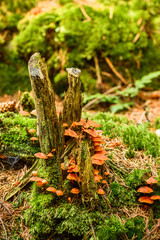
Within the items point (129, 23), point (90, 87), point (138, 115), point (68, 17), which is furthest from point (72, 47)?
point (138, 115)

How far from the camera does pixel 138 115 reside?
6031mm

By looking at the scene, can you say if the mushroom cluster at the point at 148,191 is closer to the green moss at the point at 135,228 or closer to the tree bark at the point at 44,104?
the green moss at the point at 135,228

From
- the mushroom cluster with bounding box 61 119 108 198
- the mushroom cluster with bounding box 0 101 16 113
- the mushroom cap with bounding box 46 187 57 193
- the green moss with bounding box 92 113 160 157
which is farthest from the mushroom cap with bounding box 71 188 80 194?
the mushroom cluster with bounding box 0 101 16 113

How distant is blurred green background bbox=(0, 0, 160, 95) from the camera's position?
7.12m

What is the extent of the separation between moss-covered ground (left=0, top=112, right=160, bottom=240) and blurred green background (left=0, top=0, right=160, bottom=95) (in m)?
4.08

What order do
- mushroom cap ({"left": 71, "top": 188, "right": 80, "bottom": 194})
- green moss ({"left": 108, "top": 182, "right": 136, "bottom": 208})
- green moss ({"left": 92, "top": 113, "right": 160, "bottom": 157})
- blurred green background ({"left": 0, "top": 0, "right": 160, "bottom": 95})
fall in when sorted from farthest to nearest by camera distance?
1. blurred green background ({"left": 0, "top": 0, "right": 160, "bottom": 95})
2. green moss ({"left": 92, "top": 113, "right": 160, "bottom": 157})
3. green moss ({"left": 108, "top": 182, "right": 136, "bottom": 208})
4. mushroom cap ({"left": 71, "top": 188, "right": 80, "bottom": 194})

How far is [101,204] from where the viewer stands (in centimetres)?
275

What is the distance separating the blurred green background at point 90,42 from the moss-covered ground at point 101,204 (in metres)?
4.08

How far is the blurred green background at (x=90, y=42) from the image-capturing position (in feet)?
23.4

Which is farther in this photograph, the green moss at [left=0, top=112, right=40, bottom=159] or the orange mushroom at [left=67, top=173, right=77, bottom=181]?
the green moss at [left=0, top=112, right=40, bottom=159]

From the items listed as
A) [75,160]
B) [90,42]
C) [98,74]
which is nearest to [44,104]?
[75,160]

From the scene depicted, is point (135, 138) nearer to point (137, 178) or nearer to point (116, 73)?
point (137, 178)

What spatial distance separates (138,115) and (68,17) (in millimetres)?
4333

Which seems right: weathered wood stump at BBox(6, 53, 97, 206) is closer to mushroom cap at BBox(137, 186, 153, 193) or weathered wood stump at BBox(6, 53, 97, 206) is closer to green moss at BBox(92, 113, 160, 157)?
mushroom cap at BBox(137, 186, 153, 193)
